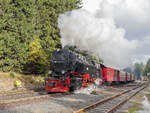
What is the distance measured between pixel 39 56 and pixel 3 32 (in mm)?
5015

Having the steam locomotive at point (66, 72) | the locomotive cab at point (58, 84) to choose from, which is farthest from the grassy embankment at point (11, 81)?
the steam locomotive at point (66, 72)

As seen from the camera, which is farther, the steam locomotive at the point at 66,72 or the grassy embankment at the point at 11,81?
the grassy embankment at the point at 11,81

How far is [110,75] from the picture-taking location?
21.9m

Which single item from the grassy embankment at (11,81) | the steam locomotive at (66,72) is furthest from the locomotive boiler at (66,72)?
the grassy embankment at (11,81)

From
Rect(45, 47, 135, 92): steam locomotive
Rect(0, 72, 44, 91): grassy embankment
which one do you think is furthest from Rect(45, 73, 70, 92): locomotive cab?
Rect(0, 72, 44, 91): grassy embankment

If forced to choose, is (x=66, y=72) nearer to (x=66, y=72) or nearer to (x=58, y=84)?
(x=66, y=72)

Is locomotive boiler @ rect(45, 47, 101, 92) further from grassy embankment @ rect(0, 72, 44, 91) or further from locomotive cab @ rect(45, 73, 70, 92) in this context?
grassy embankment @ rect(0, 72, 44, 91)

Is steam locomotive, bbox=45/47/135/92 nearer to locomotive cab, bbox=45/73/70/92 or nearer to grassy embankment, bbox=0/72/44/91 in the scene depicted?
locomotive cab, bbox=45/73/70/92

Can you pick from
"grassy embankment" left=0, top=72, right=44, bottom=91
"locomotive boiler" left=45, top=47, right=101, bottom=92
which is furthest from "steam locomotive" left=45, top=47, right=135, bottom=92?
"grassy embankment" left=0, top=72, right=44, bottom=91

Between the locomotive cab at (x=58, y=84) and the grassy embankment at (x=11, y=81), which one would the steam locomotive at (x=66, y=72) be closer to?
the locomotive cab at (x=58, y=84)

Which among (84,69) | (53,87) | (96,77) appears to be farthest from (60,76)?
(96,77)

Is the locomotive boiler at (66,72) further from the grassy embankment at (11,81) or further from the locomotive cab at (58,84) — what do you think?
the grassy embankment at (11,81)

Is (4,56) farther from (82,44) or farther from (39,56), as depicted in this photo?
(82,44)

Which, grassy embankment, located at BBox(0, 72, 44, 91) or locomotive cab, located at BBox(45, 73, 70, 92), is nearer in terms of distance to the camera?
locomotive cab, located at BBox(45, 73, 70, 92)
